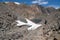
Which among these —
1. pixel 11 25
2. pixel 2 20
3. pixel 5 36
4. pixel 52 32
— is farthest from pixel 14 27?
pixel 52 32

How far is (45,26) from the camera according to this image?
6223 mm

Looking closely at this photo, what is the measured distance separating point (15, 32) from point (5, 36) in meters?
0.50

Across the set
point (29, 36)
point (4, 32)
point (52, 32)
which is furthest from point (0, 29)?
point (52, 32)

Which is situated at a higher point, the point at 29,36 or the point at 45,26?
the point at 45,26

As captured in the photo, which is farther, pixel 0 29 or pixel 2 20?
pixel 2 20

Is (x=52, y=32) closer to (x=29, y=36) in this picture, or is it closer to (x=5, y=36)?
(x=29, y=36)

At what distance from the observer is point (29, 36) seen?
6.30 metres

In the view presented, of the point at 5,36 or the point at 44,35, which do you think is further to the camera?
the point at 5,36

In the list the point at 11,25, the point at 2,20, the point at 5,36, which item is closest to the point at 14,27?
the point at 11,25

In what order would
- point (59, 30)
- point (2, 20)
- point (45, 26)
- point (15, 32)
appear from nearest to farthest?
point (59, 30) < point (45, 26) < point (15, 32) < point (2, 20)

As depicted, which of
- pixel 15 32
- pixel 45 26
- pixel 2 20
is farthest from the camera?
pixel 2 20

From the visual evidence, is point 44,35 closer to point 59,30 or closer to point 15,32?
point 59,30

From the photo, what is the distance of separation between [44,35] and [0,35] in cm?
192

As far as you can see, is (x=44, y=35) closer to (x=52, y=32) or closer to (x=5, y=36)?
(x=52, y=32)
